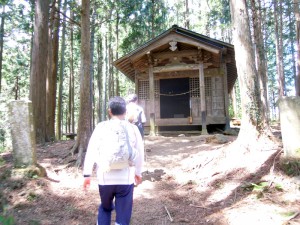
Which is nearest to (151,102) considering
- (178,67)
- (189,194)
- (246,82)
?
(178,67)

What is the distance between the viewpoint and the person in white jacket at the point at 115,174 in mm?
2889

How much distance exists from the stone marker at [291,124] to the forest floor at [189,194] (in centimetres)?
38

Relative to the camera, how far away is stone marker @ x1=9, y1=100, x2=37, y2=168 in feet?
18.5

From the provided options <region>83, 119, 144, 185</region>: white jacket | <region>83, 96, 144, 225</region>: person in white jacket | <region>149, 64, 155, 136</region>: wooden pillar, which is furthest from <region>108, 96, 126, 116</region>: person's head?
<region>149, 64, 155, 136</region>: wooden pillar

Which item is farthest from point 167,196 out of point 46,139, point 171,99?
point 171,99

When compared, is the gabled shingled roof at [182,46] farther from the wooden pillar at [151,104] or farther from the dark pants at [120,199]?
the dark pants at [120,199]

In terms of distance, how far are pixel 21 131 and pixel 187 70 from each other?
35.3 feet

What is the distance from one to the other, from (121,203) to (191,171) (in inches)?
154

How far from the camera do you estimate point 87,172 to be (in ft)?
9.78

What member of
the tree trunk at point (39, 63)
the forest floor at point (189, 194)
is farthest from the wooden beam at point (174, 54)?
the forest floor at point (189, 194)

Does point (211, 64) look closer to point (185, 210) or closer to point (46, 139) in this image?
point (46, 139)

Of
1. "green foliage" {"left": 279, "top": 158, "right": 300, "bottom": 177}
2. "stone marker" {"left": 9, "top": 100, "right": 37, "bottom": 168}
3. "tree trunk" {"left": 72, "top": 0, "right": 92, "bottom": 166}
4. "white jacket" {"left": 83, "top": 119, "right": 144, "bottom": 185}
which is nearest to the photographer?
"white jacket" {"left": 83, "top": 119, "right": 144, "bottom": 185}

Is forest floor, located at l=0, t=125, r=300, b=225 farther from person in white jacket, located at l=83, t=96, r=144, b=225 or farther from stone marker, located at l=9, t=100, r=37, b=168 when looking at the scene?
person in white jacket, located at l=83, t=96, r=144, b=225

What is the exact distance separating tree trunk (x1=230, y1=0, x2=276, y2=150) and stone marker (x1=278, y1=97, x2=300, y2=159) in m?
0.90
